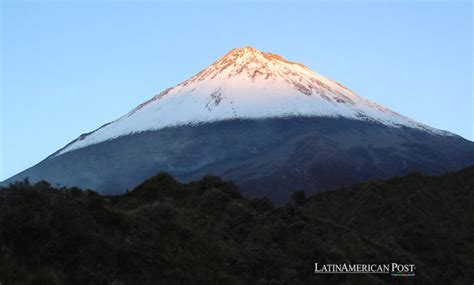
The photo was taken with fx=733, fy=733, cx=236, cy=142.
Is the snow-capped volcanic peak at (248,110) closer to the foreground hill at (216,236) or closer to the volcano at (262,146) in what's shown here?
the volcano at (262,146)

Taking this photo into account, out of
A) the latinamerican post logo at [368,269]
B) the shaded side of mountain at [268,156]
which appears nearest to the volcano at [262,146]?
the shaded side of mountain at [268,156]

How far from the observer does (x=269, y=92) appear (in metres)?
198

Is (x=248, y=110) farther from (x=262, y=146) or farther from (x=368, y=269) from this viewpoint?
(x=368, y=269)

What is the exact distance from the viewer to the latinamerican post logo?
2220 centimetres

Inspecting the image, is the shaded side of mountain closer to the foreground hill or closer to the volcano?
the volcano

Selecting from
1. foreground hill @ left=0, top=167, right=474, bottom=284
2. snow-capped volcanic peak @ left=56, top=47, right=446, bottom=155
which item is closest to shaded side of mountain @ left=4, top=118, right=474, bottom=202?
snow-capped volcanic peak @ left=56, top=47, right=446, bottom=155

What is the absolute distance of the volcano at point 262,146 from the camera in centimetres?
13625

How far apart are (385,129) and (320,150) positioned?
99.5 ft

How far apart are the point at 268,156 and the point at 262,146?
9.99m

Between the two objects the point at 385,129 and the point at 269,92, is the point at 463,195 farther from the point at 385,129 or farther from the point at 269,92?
the point at 269,92

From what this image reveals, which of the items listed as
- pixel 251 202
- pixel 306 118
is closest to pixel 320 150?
pixel 306 118

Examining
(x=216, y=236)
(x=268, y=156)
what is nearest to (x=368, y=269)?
(x=216, y=236)

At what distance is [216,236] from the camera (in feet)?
74.7

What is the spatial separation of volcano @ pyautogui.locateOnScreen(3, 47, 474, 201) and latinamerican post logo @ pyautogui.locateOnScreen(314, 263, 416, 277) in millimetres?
92389
